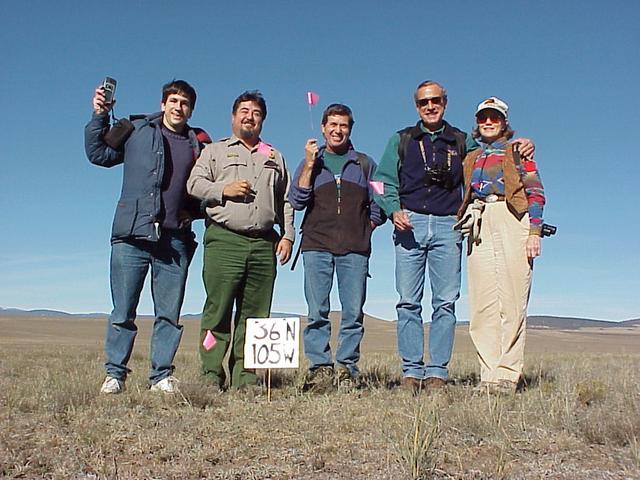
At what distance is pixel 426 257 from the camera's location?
6.14 metres

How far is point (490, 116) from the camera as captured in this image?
19.6 feet

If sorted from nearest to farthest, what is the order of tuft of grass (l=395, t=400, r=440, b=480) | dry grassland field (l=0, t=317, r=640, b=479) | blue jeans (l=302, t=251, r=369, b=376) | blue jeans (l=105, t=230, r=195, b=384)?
tuft of grass (l=395, t=400, r=440, b=480) → dry grassland field (l=0, t=317, r=640, b=479) → blue jeans (l=105, t=230, r=195, b=384) → blue jeans (l=302, t=251, r=369, b=376)

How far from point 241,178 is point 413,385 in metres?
2.38

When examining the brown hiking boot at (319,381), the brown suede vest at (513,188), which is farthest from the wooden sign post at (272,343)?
the brown suede vest at (513,188)

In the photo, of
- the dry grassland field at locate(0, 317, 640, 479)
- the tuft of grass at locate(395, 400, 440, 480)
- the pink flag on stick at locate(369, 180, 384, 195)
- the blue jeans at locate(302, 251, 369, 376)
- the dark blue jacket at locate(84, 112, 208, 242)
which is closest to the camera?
the tuft of grass at locate(395, 400, 440, 480)

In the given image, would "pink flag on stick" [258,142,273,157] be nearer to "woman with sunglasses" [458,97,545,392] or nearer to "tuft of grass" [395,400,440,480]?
"woman with sunglasses" [458,97,545,392]

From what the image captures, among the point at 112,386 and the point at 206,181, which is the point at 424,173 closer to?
the point at 206,181

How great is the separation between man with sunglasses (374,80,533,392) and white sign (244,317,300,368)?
1.04 m

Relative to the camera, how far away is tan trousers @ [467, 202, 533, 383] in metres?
5.77

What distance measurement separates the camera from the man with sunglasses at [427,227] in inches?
237

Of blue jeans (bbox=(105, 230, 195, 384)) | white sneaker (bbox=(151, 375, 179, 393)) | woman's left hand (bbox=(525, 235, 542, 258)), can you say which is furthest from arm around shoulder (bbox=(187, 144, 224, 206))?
woman's left hand (bbox=(525, 235, 542, 258))

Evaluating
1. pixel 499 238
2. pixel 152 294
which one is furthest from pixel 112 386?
pixel 499 238

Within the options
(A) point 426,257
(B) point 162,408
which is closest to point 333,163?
(A) point 426,257

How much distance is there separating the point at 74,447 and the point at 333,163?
11.8ft
